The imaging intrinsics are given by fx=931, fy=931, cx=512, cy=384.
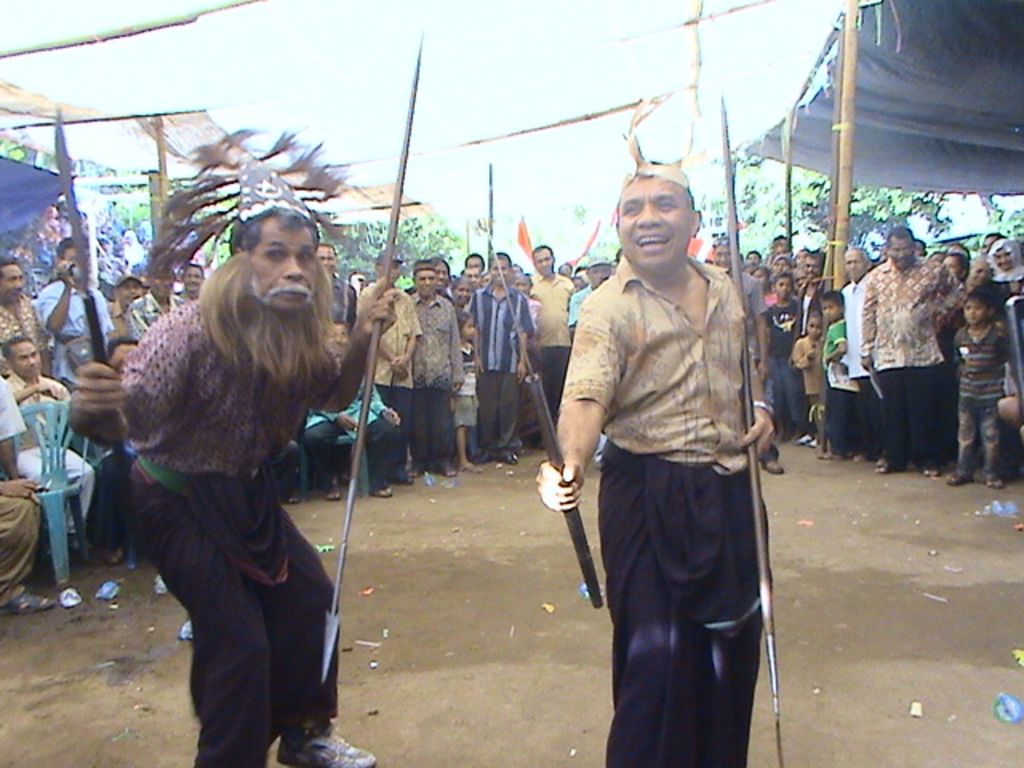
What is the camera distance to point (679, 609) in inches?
96.9

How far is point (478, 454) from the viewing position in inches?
354

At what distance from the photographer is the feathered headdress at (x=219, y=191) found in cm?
297

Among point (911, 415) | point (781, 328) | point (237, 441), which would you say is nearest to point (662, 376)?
point (237, 441)

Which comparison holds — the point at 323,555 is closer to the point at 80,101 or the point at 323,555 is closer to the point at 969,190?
the point at 80,101

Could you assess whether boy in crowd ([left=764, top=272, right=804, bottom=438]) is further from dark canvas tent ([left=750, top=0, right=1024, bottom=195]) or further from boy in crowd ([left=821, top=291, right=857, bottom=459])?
dark canvas tent ([left=750, top=0, right=1024, bottom=195])

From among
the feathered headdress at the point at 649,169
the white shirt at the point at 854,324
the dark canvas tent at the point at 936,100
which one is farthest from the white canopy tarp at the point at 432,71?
the white shirt at the point at 854,324

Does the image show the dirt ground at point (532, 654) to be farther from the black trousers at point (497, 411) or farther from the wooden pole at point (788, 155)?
the wooden pole at point (788, 155)

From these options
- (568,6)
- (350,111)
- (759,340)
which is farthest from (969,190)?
(350,111)

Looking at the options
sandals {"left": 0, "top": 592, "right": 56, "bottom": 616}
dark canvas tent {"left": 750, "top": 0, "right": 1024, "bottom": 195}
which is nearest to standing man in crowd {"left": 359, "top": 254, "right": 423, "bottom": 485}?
sandals {"left": 0, "top": 592, "right": 56, "bottom": 616}

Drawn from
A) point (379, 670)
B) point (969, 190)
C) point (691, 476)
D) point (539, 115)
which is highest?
point (539, 115)

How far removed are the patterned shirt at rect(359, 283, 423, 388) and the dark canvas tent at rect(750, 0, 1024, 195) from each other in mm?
4403

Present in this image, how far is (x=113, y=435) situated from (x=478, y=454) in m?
6.45

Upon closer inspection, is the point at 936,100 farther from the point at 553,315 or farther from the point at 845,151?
the point at 553,315

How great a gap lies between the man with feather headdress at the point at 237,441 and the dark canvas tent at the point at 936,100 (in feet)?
20.4
